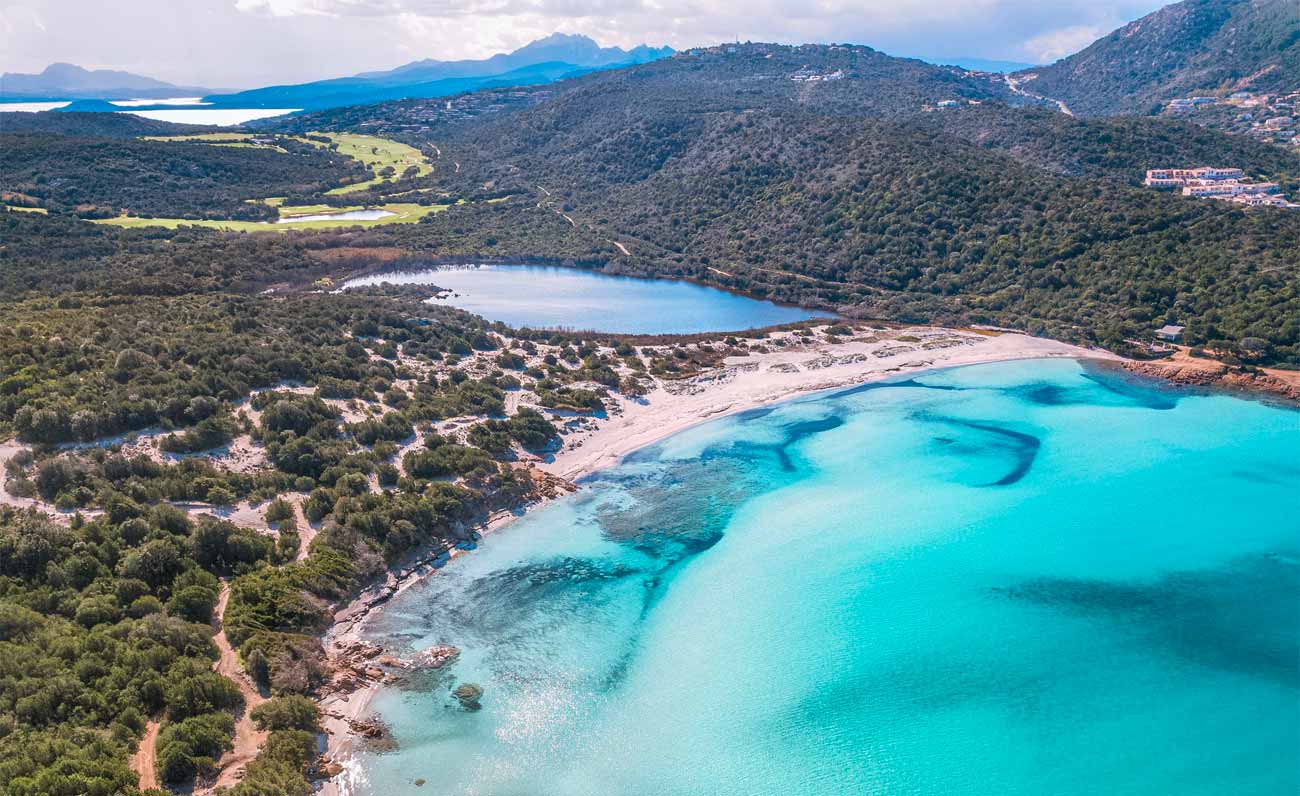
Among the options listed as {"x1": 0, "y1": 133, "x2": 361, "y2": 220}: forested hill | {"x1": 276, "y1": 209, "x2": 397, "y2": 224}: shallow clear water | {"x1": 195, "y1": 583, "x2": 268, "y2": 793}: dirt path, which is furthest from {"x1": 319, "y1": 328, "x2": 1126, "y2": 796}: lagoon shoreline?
{"x1": 0, "y1": 133, "x2": 361, "y2": 220}: forested hill

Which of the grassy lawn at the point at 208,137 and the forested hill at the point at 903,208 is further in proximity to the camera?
the grassy lawn at the point at 208,137

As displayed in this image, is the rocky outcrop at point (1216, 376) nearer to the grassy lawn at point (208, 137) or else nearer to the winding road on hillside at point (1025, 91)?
the grassy lawn at point (208, 137)

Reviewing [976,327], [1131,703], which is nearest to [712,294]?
[976,327]

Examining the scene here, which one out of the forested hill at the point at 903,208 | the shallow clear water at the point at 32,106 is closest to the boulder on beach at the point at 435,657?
the forested hill at the point at 903,208

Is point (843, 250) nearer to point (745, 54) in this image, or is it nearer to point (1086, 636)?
point (1086, 636)

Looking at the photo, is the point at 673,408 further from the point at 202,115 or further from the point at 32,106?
the point at 32,106

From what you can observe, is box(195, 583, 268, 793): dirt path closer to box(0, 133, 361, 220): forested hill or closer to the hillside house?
the hillside house

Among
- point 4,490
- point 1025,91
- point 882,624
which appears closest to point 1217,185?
point 882,624
